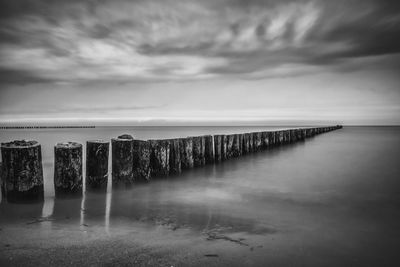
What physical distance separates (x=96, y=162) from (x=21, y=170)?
107 cm

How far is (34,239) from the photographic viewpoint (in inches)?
104

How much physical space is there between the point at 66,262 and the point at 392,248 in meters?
2.74

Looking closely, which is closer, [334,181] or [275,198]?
[275,198]

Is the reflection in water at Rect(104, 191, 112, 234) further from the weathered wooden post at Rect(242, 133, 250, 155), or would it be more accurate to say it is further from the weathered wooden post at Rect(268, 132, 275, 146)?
the weathered wooden post at Rect(268, 132, 275, 146)

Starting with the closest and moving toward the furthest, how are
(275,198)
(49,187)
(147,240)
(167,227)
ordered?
(147,240), (167,227), (275,198), (49,187)

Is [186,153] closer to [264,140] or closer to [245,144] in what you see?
[245,144]

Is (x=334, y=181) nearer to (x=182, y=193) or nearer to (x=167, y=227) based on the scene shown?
(x=182, y=193)

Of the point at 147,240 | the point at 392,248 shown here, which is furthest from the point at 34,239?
the point at 392,248

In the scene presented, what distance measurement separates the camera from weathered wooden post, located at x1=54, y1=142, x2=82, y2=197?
4.17 metres

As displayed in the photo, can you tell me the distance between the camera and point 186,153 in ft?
22.9

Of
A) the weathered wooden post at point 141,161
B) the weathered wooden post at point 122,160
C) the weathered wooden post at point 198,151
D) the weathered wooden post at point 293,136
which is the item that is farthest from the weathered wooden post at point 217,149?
the weathered wooden post at point 293,136

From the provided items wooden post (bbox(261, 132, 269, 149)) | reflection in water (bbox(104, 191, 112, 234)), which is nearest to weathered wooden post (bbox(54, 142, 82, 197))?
reflection in water (bbox(104, 191, 112, 234))

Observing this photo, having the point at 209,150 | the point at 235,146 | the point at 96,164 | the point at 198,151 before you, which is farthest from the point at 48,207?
the point at 235,146

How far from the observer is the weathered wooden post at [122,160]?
497 centimetres
